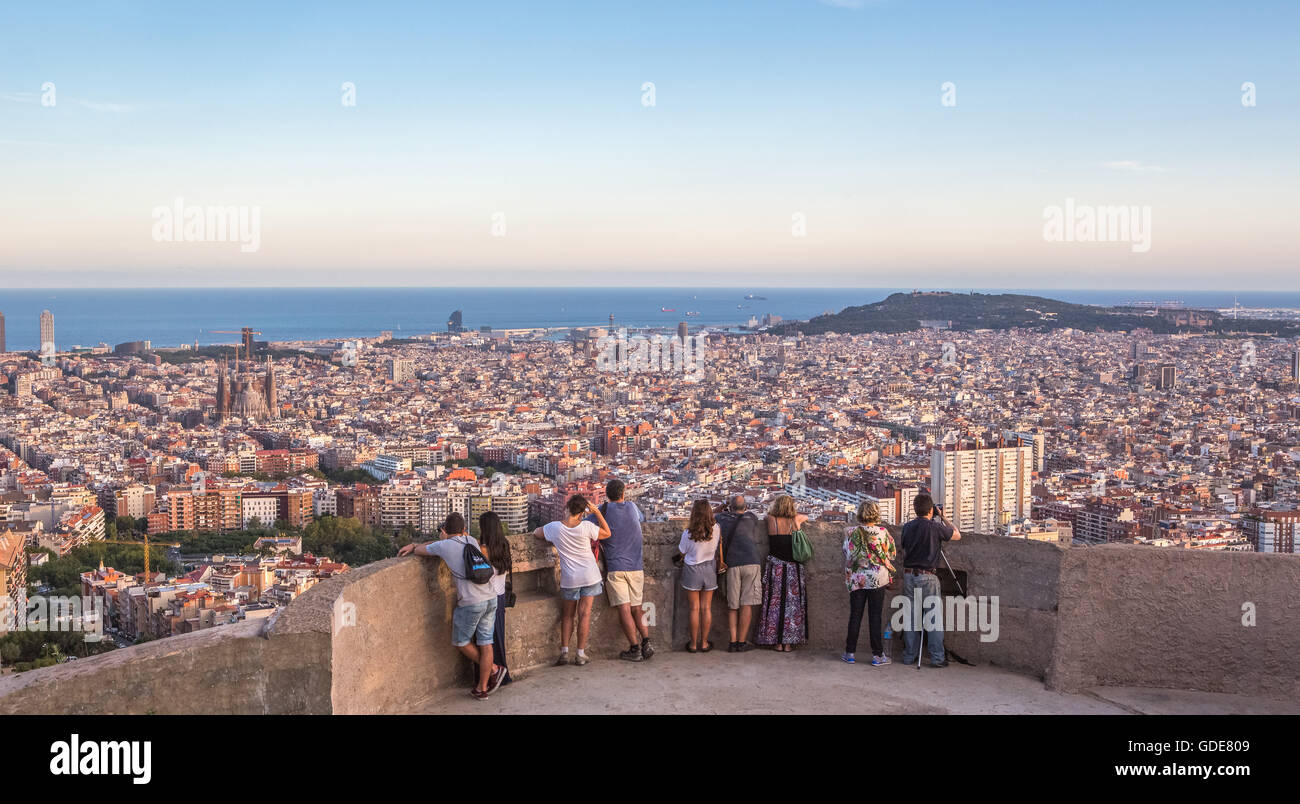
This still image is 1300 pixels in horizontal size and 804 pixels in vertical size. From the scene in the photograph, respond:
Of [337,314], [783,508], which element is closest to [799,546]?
[783,508]

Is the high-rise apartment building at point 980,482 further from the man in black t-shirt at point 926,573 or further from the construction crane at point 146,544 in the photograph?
the man in black t-shirt at point 926,573

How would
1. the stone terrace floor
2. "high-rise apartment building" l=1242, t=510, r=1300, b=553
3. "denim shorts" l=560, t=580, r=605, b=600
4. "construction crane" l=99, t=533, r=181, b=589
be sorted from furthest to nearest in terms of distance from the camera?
"construction crane" l=99, t=533, r=181, b=589 → "high-rise apartment building" l=1242, t=510, r=1300, b=553 → "denim shorts" l=560, t=580, r=605, b=600 → the stone terrace floor

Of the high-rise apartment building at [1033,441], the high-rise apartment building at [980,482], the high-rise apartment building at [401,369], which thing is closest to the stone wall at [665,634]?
the high-rise apartment building at [980,482]

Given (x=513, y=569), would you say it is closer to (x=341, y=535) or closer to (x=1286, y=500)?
(x=341, y=535)

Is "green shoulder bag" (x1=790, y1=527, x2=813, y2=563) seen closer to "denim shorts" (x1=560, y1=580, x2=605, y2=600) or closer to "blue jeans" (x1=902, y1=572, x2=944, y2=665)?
"blue jeans" (x1=902, y1=572, x2=944, y2=665)

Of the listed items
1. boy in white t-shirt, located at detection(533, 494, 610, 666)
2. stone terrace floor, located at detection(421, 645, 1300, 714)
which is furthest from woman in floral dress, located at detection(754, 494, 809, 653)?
boy in white t-shirt, located at detection(533, 494, 610, 666)

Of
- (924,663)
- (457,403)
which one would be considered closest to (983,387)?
(457,403)
